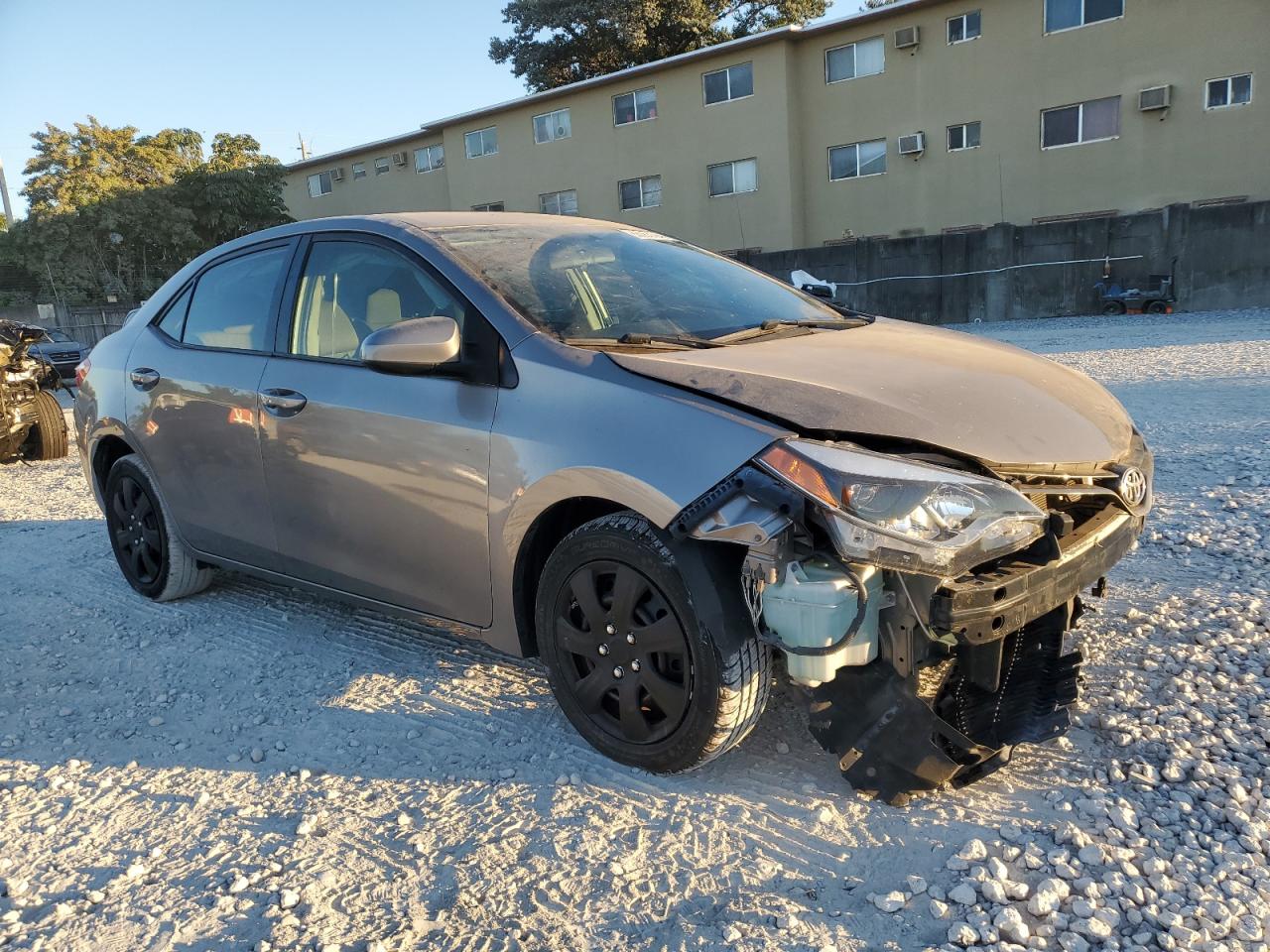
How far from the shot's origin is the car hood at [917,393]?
2424 millimetres

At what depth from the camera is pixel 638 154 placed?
2775 centimetres

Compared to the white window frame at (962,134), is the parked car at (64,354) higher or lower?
lower

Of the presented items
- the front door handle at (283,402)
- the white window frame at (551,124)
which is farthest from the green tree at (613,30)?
the front door handle at (283,402)

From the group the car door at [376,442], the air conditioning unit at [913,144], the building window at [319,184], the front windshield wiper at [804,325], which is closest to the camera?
the car door at [376,442]

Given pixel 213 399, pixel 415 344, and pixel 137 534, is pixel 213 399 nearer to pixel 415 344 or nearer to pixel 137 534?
pixel 137 534

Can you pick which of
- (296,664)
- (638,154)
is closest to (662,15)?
(638,154)

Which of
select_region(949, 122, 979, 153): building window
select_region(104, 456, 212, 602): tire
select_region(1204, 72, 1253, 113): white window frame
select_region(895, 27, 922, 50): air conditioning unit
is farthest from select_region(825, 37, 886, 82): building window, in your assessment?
select_region(104, 456, 212, 602): tire

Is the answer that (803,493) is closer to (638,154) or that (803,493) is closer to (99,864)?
(99,864)

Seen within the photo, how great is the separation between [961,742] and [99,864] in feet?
7.87

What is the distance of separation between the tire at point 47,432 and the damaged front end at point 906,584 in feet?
30.9

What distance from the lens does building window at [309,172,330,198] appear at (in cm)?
3609

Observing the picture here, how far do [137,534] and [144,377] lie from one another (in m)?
0.86

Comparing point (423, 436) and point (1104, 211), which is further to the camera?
point (1104, 211)

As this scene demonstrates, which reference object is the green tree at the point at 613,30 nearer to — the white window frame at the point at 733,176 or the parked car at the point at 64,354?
the white window frame at the point at 733,176
